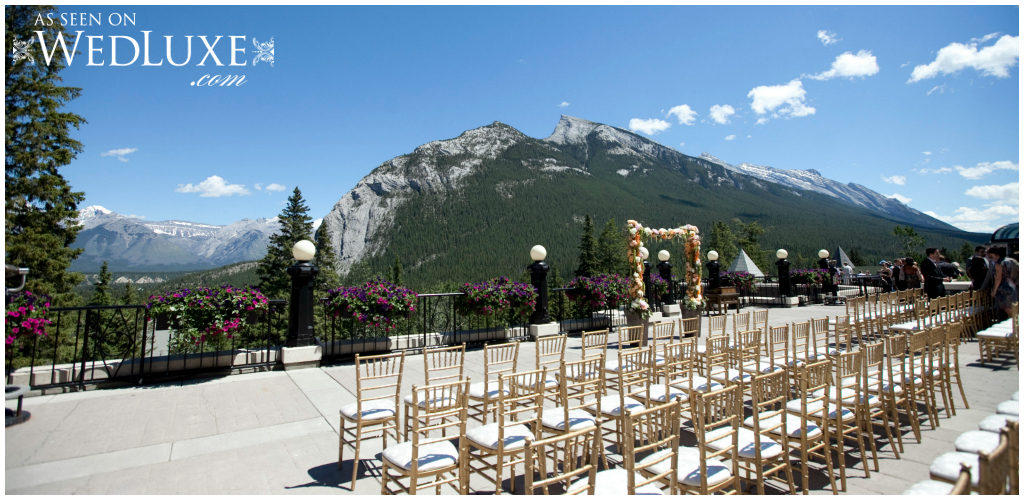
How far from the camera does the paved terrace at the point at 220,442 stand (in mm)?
3305

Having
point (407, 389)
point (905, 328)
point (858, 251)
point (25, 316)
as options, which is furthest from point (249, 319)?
point (858, 251)

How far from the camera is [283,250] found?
39.1 meters

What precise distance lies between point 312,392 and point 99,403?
2.27 m

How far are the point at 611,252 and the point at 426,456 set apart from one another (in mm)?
63429

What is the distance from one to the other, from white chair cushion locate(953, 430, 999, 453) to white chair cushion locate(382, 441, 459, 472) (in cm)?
302

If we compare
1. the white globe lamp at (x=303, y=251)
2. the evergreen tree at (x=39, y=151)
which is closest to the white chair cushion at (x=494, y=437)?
the white globe lamp at (x=303, y=251)

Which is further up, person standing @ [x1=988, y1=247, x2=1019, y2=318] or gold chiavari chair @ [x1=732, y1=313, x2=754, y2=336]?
person standing @ [x1=988, y1=247, x2=1019, y2=318]

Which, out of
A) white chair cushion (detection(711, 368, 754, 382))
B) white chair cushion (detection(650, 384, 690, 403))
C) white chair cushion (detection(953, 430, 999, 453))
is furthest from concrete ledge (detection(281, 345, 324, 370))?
white chair cushion (detection(953, 430, 999, 453))

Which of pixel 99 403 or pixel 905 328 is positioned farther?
pixel 905 328

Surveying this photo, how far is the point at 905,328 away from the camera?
7555 millimetres

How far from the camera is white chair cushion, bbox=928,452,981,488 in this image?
7.79ft

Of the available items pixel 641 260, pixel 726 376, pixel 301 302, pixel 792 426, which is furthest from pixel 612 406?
pixel 641 260

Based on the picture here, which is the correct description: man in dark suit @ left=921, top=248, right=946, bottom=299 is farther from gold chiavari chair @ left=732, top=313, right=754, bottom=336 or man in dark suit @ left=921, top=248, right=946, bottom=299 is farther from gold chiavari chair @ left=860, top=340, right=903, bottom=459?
gold chiavari chair @ left=860, top=340, right=903, bottom=459

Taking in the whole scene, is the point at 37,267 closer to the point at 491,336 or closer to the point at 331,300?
the point at 331,300
